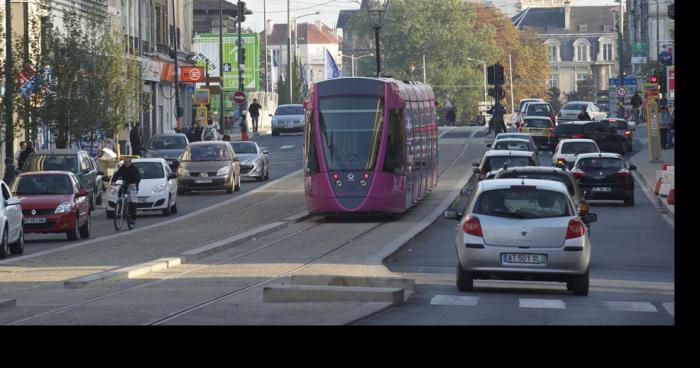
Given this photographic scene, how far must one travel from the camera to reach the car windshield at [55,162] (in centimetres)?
4094

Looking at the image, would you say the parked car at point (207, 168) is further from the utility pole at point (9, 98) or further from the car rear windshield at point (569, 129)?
the car rear windshield at point (569, 129)

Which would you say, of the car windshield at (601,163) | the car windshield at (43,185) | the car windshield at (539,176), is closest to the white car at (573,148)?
the car windshield at (601,163)

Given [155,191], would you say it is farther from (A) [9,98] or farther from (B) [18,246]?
(B) [18,246]

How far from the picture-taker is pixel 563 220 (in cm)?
2075

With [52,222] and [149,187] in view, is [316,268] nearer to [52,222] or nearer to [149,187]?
[52,222]

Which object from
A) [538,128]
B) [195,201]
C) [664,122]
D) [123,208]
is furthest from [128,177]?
[664,122]

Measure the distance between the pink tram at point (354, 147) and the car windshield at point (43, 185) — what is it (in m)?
5.63

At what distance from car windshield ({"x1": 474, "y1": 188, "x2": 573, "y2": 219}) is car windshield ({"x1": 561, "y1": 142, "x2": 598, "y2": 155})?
33189 millimetres

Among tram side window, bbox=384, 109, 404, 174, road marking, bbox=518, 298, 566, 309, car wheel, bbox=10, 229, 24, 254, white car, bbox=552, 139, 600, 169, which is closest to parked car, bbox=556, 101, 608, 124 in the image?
white car, bbox=552, 139, 600, 169

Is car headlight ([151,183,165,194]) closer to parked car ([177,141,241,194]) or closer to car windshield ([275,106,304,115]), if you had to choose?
parked car ([177,141,241,194])

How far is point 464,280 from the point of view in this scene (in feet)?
69.6

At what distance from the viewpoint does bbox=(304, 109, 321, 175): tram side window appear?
35.7 metres
